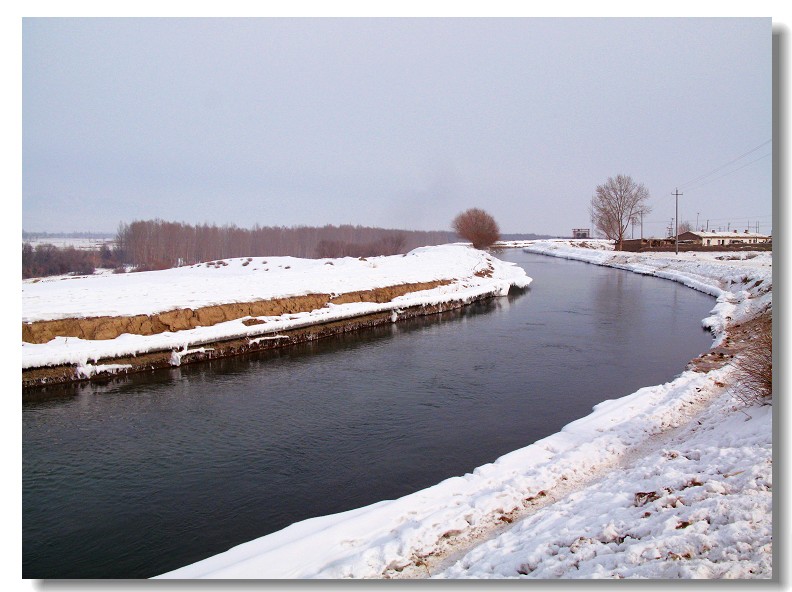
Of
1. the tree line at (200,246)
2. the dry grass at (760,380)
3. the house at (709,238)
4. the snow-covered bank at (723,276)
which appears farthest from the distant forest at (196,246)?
the house at (709,238)

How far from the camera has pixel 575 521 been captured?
470 centimetres

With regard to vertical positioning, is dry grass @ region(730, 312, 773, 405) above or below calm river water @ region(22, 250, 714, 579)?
above

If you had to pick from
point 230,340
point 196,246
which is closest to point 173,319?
point 230,340

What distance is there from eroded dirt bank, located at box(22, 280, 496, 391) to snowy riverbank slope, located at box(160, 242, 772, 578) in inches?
352

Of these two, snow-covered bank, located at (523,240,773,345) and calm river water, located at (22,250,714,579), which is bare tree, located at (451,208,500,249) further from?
calm river water, located at (22,250,714,579)

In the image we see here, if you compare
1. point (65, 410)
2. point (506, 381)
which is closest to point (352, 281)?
point (506, 381)

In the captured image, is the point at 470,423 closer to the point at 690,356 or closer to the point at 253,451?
the point at 253,451

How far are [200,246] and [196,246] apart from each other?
1074 mm

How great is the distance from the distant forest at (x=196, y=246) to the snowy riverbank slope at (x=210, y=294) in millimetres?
897

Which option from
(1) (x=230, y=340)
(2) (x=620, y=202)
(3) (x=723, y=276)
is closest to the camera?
(1) (x=230, y=340)

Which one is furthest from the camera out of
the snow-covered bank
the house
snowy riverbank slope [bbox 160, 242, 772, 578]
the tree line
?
the house

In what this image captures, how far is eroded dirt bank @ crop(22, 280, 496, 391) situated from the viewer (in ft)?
38.9

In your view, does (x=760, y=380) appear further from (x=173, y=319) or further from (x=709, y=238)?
(x=709, y=238)

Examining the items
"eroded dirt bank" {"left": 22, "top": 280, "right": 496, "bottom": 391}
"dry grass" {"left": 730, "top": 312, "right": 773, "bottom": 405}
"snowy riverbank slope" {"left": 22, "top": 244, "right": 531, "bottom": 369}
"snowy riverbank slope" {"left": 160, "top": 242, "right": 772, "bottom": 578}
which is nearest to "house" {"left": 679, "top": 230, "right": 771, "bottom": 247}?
"snowy riverbank slope" {"left": 22, "top": 244, "right": 531, "bottom": 369}
